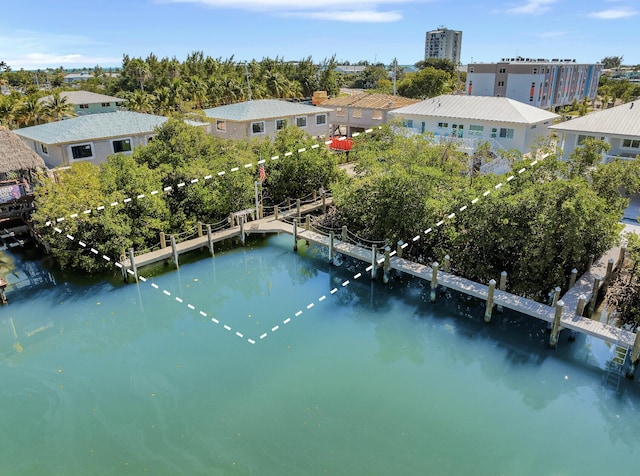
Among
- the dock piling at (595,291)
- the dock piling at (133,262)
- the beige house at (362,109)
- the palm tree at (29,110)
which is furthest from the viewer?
the beige house at (362,109)

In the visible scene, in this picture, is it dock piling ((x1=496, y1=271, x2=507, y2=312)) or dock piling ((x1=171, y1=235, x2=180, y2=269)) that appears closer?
dock piling ((x1=496, y1=271, x2=507, y2=312))

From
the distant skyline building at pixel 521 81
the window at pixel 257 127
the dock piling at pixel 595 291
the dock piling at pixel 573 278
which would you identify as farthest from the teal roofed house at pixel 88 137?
the distant skyline building at pixel 521 81

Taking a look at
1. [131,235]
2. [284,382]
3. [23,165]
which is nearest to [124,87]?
[23,165]

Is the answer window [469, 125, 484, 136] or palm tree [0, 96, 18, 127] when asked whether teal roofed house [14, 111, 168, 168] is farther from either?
window [469, 125, 484, 136]

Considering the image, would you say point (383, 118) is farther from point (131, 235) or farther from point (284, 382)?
point (284, 382)

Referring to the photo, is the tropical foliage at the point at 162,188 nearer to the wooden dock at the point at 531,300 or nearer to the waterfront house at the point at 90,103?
the wooden dock at the point at 531,300

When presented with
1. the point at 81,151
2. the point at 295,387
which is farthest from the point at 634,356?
the point at 81,151

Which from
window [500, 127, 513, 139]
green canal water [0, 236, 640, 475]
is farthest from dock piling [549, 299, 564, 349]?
window [500, 127, 513, 139]
